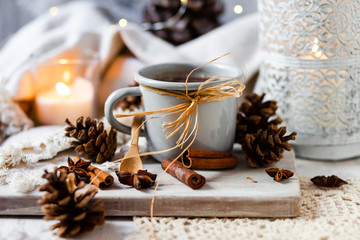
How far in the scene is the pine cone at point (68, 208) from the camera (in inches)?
22.0

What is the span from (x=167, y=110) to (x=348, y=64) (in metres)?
0.38

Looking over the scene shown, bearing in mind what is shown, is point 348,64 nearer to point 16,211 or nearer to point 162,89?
point 162,89

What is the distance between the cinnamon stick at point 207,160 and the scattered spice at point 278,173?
7 cm

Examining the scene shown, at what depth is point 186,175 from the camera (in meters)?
0.65

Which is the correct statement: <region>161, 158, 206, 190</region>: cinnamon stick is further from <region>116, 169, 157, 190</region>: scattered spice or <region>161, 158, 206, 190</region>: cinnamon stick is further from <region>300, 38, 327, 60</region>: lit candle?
<region>300, 38, 327, 60</region>: lit candle

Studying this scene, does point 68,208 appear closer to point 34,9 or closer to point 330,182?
→ point 330,182

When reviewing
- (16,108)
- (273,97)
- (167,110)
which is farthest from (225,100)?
(16,108)

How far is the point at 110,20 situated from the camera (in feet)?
4.42

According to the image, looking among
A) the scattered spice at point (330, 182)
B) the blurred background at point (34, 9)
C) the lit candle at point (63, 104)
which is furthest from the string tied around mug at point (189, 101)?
the blurred background at point (34, 9)

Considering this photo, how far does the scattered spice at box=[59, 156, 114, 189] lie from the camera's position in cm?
64

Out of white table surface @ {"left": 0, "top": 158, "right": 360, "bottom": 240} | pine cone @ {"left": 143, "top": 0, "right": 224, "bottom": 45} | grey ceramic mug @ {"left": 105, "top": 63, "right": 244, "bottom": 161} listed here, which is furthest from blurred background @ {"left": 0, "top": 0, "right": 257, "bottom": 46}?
white table surface @ {"left": 0, "top": 158, "right": 360, "bottom": 240}

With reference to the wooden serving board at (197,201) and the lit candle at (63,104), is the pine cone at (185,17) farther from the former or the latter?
the wooden serving board at (197,201)

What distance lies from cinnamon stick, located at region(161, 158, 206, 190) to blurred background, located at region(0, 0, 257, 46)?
89 centimetres

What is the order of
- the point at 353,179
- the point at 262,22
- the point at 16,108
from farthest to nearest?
the point at 16,108
the point at 262,22
the point at 353,179
